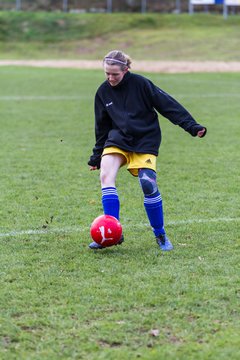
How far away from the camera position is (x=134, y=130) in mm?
6527

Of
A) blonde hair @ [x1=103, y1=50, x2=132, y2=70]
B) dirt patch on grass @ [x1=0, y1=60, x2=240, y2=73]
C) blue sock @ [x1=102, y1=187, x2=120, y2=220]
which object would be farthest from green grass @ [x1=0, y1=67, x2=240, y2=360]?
dirt patch on grass @ [x1=0, y1=60, x2=240, y2=73]

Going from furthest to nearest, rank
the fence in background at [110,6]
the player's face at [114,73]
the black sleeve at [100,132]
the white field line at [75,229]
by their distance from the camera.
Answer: the fence in background at [110,6], the white field line at [75,229], the black sleeve at [100,132], the player's face at [114,73]

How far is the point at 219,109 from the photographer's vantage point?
17625 mm

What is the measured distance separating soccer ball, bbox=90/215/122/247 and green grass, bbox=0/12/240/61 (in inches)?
1183

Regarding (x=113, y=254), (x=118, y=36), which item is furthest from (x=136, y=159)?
(x=118, y=36)

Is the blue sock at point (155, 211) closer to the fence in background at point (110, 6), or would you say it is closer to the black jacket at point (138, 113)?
the black jacket at point (138, 113)

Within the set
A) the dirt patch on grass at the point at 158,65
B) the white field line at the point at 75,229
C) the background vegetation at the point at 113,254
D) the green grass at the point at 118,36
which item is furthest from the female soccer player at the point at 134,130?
the green grass at the point at 118,36

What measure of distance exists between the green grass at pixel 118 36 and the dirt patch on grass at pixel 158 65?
2501 millimetres

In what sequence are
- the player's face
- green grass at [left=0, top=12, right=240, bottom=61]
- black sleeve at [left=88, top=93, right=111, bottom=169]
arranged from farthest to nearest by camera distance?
green grass at [left=0, top=12, right=240, bottom=61] < black sleeve at [left=88, top=93, right=111, bottom=169] < the player's face

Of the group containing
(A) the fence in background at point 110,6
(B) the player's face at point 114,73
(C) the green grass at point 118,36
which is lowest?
(C) the green grass at point 118,36

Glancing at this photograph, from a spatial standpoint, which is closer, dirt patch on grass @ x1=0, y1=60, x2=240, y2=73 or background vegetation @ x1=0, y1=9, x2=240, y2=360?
background vegetation @ x1=0, y1=9, x2=240, y2=360

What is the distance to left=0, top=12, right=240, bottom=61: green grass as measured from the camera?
Result: 38688 millimetres

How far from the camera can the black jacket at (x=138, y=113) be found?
257 inches

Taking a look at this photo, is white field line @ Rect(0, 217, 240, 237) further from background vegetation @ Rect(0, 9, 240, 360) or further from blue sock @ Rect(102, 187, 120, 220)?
blue sock @ Rect(102, 187, 120, 220)
